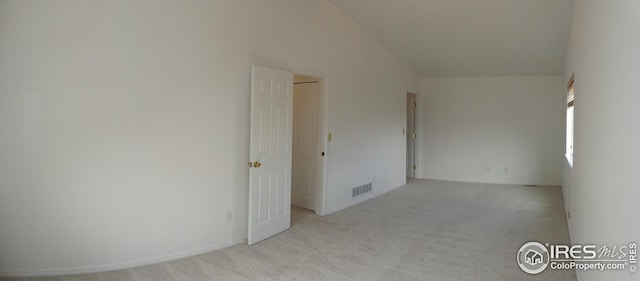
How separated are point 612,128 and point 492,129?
6.57 m

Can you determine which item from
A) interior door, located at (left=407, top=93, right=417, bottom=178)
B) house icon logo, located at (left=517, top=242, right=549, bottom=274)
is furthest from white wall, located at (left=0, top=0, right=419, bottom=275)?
interior door, located at (left=407, top=93, right=417, bottom=178)

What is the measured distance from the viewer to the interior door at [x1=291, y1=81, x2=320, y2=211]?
5281 mm

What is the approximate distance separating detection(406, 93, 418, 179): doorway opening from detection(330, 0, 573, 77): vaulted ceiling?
1.25m

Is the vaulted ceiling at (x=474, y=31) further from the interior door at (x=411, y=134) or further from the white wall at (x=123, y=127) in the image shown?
the white wall at (x=123, y=127)

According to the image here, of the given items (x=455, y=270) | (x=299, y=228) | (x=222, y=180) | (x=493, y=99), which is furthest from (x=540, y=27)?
(x=222, y=180)

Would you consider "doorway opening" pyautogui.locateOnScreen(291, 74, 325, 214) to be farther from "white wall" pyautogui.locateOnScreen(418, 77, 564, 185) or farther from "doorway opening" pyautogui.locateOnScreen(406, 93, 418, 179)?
"white wall" pyautogui.locateOnScreen(418, 77, 564, 185)

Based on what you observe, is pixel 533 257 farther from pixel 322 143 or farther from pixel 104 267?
pixel 104 267

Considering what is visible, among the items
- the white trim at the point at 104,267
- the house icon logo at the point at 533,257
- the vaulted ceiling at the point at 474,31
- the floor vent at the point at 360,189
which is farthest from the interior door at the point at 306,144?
the house icon logo at the point at 533,257

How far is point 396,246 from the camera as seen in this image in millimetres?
3920

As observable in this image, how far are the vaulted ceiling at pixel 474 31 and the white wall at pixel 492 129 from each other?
525 millimetres

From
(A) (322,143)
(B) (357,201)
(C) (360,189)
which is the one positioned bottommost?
(B) (357,201)

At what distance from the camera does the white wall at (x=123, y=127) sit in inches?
116

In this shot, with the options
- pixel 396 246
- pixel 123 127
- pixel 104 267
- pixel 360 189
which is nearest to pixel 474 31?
pixel 360 189

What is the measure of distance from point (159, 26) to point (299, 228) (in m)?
2.69
